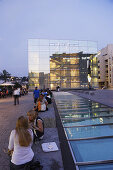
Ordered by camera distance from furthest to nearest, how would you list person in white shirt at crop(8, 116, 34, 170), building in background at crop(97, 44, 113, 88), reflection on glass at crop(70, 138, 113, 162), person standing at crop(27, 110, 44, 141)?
building in background at crop(97, 44, 113, 88) < person standing at crop(27, 110, 44, 141) < reflection on glass at crop(70, 138, 113, 162) < person in white shirt at crop(8, 116, 34, 170)

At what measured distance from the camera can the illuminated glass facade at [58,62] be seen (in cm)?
4375

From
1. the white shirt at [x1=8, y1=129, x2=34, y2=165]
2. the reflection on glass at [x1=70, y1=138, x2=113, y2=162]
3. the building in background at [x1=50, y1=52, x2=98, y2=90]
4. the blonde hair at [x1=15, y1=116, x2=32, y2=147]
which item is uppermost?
the building in background at [x1=50, y1=52, x2=98, y2=90]

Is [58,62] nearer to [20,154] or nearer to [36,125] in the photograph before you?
[36,125]

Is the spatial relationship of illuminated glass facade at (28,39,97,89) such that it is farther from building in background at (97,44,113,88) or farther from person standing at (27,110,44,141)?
person standing at (27,110,44,141)

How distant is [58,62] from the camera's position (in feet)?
151

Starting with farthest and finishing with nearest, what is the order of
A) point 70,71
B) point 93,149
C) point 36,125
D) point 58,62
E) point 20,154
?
point 70,71 → point 58,62 → point 36,125 → point 93,149 → point 20,154

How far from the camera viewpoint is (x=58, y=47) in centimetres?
4531

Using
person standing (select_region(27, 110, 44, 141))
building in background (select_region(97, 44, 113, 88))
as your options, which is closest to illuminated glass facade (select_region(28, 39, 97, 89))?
building in background (select_region(97, 44, 113, 88))

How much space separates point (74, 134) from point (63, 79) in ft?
137

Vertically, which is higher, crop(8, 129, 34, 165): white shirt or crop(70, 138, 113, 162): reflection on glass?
crop(8, 129, 34, 165): white shirt

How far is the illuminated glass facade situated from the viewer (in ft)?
144

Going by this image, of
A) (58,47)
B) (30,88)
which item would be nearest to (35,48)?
(58,47)

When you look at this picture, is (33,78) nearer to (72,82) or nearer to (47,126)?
(72,82)

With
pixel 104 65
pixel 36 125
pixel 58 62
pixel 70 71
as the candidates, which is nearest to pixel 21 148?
pixel 36 125
